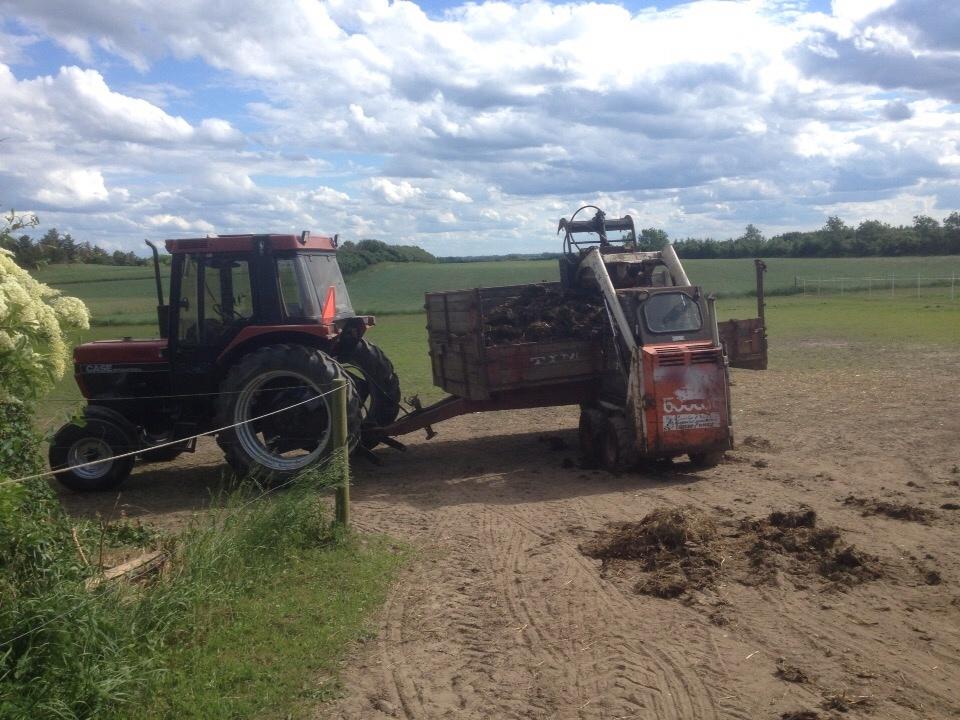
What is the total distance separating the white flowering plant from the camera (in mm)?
4141

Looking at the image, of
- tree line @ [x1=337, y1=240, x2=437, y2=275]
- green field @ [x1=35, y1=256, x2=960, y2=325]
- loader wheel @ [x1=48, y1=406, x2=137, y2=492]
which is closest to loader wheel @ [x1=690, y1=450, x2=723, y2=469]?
loader wheel @ [x1=48, y1=406, x2=137, y2=492]

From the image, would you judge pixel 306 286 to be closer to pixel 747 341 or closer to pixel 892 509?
pixel 747 341

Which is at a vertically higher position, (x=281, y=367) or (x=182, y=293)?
(x=182, y=293)

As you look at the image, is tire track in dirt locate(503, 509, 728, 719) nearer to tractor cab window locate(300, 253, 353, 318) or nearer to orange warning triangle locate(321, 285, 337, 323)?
orange warning triangle locate(321, 285, 337, 323)

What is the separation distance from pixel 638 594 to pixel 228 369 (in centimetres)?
525

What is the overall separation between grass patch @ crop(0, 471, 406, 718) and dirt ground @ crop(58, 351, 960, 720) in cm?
30

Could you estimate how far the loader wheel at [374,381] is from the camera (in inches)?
426

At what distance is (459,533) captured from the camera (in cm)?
765

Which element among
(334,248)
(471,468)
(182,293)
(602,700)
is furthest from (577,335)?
(602,700)

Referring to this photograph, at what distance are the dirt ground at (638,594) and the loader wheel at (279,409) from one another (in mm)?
620

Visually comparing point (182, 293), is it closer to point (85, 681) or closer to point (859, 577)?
point (85, 681)

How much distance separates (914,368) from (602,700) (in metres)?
14.9

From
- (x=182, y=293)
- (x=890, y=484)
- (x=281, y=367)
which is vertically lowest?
(x=890, y=484)

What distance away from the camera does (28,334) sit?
14.1 feet
